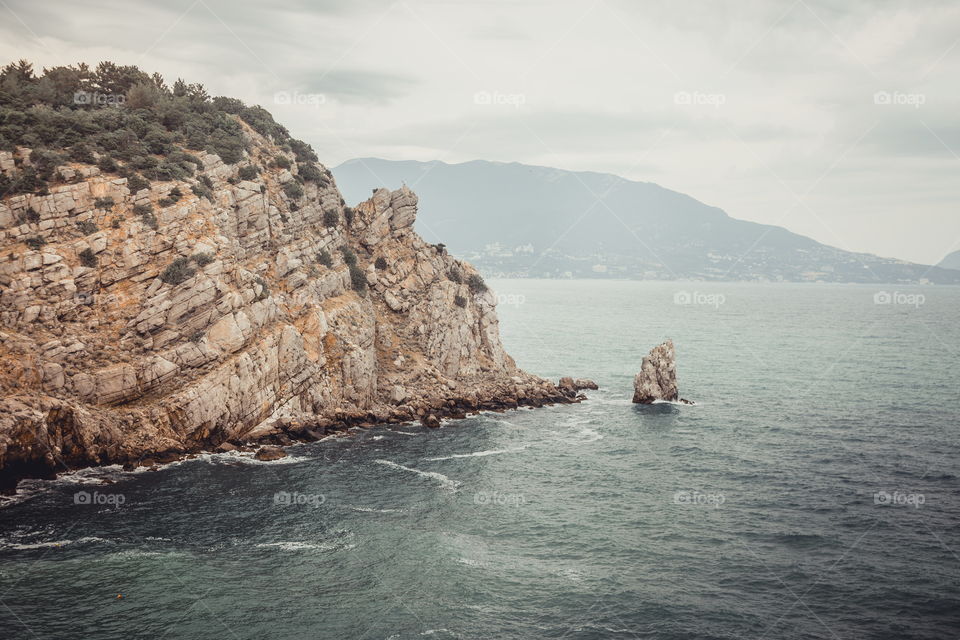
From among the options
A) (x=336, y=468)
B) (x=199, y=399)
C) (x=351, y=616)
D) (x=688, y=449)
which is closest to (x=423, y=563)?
(x=351, y=616)

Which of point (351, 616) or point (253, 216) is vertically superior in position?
point (253, 216)

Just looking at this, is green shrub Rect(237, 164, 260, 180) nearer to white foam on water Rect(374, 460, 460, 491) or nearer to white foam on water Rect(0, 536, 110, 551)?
white foam on water Rect(374, 460, 460, 491)

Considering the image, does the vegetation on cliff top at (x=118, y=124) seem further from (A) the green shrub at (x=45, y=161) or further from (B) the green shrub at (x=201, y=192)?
(B) the green shrub at (x=201, y=192)

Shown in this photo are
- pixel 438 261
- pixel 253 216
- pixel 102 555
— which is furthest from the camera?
pixel 438 261

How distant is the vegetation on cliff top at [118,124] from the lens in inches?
2455

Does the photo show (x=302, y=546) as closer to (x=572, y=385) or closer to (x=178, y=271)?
(x=178, y=271)

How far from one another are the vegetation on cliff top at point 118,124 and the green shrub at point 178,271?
35.9 ft

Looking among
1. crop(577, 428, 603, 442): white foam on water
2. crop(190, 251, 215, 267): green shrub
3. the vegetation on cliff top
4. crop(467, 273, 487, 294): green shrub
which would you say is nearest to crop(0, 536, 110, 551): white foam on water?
crop(190, 251, 215, 267): green shrub

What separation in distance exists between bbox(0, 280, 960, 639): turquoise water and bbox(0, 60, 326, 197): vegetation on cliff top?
1278 inches

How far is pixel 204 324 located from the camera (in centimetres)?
5912

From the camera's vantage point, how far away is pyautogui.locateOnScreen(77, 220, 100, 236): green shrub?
5816 cm

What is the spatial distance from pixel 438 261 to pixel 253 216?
89.4 feet

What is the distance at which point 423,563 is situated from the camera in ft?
128

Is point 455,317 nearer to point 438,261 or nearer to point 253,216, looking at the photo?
point 438,261
